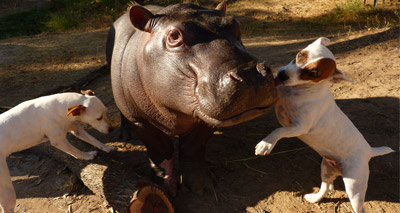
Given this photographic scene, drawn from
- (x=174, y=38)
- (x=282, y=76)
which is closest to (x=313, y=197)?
(x=282, y=76)

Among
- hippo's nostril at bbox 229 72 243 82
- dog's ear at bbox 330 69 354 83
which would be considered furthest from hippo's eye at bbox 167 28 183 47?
dog's ear at bbox 330 69 354 83

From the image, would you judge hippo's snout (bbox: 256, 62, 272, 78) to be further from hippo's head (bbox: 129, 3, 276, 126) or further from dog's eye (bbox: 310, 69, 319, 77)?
dog's eye (bbox: 310, 69, 319, 77)

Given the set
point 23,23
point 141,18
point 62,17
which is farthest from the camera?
point 23,23

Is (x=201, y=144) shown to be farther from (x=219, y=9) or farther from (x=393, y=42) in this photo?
(x=393, y=42)

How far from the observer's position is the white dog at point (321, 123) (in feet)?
7.89

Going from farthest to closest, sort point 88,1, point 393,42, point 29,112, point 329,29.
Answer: point 88,1, point 329,29, point 393,42, point 29,112

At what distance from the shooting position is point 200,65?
2.34 metres

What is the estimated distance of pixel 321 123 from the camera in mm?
2654

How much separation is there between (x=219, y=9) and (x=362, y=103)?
266 cm

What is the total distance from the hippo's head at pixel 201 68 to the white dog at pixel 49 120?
2.57 feet

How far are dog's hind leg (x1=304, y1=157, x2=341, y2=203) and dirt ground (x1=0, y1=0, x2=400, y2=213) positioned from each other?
8 cm

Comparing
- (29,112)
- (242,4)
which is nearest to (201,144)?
(29,112)

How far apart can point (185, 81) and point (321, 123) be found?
1.17 m

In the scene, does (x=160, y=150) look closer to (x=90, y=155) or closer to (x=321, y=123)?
(x=90, y=155)
